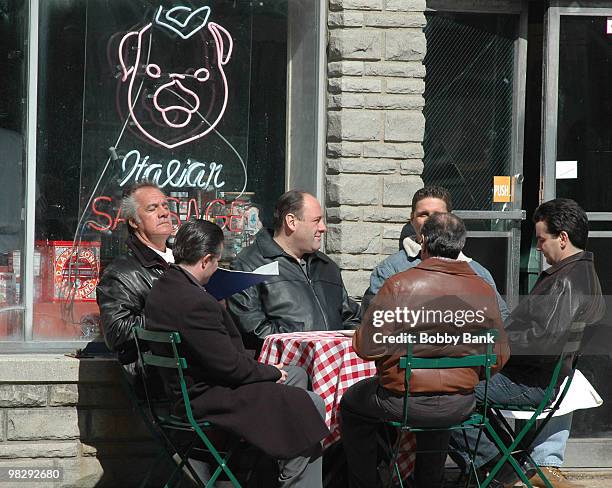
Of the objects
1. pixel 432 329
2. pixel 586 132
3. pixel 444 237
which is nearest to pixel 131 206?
pixel 444 237

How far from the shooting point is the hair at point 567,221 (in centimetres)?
568

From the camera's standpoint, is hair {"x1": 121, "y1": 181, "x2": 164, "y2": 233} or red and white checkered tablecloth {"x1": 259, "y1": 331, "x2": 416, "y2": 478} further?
hair {"x1": 121, "y1": 181, "x2": 164, "y2": 233}

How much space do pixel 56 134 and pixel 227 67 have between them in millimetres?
1142

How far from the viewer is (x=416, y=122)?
6867mm

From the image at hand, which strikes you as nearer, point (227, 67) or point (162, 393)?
point (162, 393)

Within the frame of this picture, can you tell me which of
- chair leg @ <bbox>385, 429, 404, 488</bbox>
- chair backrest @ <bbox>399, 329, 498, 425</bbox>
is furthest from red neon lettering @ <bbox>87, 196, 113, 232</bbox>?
chair backrest @ <bbox>399, 329, 498, 425</bbox>

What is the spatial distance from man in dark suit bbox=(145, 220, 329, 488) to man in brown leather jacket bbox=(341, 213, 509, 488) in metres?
0.38

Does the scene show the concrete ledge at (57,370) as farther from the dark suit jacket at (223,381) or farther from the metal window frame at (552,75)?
the metal window frame at (552,75)

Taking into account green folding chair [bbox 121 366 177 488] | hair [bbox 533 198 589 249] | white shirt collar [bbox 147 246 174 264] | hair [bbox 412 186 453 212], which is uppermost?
hair [bbox 412 186 453 212]

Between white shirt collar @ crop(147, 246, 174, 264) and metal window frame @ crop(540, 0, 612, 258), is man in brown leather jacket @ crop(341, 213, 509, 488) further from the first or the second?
metal window frame @ crop(540, 0, 612, 258)

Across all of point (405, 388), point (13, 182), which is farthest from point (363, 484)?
point (13, 182)

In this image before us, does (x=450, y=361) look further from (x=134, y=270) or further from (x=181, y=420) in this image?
(x=134, y=270)

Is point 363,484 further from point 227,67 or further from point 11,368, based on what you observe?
point 227,67

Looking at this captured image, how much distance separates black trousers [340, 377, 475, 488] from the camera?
4.92 metres
